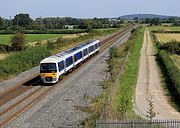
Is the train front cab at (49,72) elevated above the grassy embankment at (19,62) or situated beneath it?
elevated above

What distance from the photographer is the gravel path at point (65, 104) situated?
22188mm

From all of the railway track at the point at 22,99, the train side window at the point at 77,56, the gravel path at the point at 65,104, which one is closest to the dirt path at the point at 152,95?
the gravel path at the point at 65,104

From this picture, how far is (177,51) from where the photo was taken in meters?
68.3

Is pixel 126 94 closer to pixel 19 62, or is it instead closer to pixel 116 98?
pixel 116 98

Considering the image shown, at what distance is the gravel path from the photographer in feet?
72.8

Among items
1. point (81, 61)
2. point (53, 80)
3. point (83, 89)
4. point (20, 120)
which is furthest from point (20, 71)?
point (20, 120)

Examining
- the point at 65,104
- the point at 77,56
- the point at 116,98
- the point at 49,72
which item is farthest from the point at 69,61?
the point at 65,104

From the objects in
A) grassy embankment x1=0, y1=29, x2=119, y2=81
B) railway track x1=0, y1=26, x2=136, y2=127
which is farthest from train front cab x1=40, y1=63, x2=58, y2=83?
grassy embankment x1=0, y1=29, x2=119, y2=81

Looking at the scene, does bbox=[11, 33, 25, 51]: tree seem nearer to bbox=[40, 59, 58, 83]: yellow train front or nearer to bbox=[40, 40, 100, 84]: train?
bbox=[40, 40, 100, 84]: train

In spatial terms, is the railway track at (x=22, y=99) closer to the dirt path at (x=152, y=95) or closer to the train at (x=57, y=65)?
the train at (x=57, y=65)

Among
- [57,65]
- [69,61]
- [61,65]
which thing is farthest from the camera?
[69,61]

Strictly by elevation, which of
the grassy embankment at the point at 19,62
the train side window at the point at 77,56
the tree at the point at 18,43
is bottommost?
the tree at the point at 18,43

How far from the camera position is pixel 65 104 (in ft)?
87.0

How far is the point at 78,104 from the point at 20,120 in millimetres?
4826
